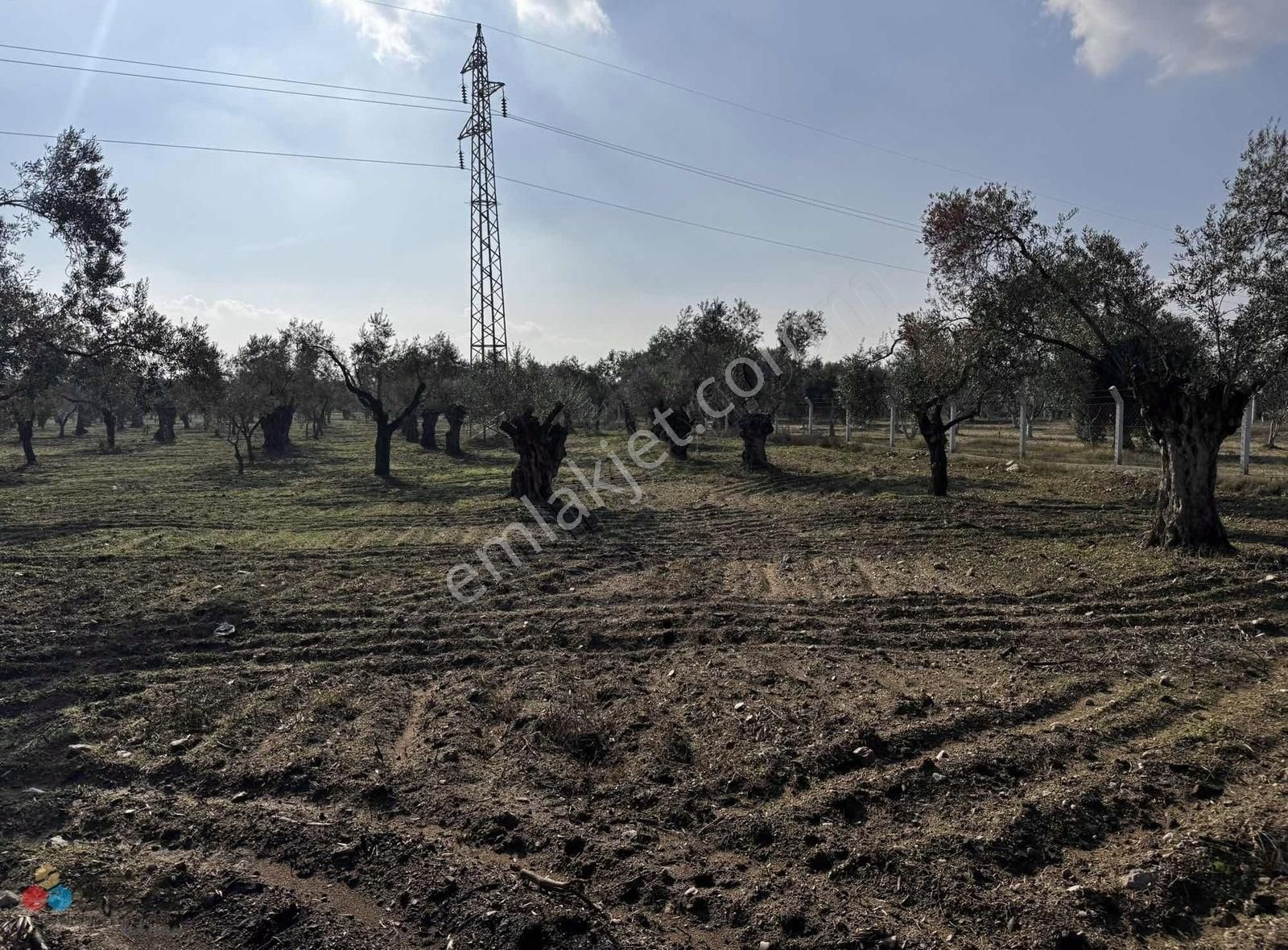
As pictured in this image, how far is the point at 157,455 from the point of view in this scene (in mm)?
35594

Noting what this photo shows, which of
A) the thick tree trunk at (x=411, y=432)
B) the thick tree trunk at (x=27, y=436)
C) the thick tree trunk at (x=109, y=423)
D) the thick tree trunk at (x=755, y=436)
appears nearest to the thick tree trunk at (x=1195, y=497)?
the thick tree trunk at (x=755, y=436)

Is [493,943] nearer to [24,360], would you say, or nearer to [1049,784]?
[1049,784]

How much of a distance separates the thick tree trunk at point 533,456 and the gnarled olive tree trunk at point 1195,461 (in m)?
12.7

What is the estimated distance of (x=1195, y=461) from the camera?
35.2ft

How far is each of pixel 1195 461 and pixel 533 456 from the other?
45.0ft

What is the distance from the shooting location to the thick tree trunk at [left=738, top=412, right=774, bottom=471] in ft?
80.7

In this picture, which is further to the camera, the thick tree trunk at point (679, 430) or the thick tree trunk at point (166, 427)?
the thick tree trunk at point (166, 427)

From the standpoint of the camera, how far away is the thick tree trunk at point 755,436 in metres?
24.6

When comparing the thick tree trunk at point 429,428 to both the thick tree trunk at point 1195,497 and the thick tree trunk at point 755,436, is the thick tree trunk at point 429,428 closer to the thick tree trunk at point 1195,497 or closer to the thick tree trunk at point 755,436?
the thick tree trunk at point 755,436

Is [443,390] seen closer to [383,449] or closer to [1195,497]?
[383,449]
